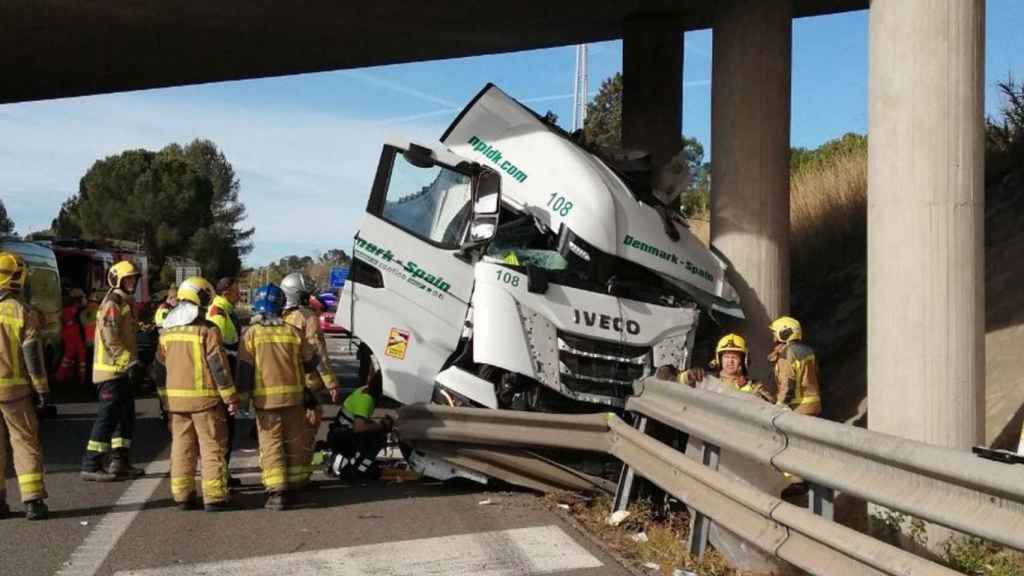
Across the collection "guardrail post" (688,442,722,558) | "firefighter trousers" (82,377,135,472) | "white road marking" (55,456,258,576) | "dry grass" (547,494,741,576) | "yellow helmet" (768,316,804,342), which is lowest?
"white road marking" (55,456,258,576)

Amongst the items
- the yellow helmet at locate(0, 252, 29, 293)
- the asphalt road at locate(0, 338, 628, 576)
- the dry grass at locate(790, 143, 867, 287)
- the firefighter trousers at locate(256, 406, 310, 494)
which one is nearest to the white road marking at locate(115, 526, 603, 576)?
the asphalt road at locate(0, 338, 628, 576)

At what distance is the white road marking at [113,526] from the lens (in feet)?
19.5

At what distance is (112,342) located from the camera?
29.1 feet

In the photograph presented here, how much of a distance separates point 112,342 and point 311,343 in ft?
5.95

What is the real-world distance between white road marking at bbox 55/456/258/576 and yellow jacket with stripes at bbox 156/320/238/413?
77 centimetres

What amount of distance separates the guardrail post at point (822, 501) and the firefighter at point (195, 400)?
415 cm

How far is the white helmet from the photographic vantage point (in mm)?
8945

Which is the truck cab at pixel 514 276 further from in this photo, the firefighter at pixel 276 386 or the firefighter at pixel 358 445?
the firefighter at pixel 276 386

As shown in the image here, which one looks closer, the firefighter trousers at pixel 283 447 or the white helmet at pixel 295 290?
the firefighter trousers at pixel 283 447

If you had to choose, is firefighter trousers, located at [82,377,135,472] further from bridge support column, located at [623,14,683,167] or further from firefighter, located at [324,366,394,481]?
bridge support column, located at [623,14,683,167]

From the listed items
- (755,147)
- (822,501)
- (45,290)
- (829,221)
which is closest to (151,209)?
(45,290)

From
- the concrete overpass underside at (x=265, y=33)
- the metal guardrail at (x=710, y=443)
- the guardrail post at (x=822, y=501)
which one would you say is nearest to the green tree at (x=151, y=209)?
the concrete overpass underside at (x=265, y=33)

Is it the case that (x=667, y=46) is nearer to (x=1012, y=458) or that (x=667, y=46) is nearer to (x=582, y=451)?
(x=582, y=451)

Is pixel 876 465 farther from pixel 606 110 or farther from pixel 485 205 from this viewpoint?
pixel 606 110
